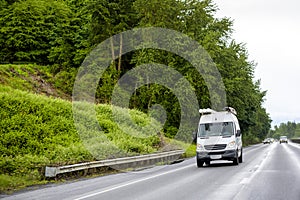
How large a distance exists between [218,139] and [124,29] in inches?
1243

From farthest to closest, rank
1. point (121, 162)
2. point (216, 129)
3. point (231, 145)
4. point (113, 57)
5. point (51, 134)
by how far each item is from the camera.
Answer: point (113, 57), point (51, 134), point (216, 129), point (121, 162), point (231, 145)

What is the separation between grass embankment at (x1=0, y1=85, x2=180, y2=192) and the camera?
61.0 ft

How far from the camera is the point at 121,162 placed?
22500 millimetres

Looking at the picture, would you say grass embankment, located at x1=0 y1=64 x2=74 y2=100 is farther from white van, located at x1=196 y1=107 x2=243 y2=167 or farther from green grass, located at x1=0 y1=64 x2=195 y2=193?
white van, located at x1=196 y1=107 x2=243 y2=167

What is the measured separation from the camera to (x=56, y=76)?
171 ft

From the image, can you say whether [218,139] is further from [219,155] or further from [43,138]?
[43,138]

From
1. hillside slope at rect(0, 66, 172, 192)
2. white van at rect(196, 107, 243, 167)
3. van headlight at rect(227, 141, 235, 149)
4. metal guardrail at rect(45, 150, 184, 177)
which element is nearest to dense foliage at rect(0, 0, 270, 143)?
hillside slope at rect(0, 66, 172, 192)

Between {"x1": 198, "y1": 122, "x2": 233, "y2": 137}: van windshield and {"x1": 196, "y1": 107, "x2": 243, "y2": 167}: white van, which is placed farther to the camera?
{"x1": 198, "y1": 122, "x2": 233, "y2": 137}: van windshield

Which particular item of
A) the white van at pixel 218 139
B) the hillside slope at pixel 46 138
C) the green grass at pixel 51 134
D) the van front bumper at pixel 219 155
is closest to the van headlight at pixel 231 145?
the white van at pixel 218 139

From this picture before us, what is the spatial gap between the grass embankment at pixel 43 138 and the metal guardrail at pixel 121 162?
0.63 m

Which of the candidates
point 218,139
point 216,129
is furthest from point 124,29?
point 218,139

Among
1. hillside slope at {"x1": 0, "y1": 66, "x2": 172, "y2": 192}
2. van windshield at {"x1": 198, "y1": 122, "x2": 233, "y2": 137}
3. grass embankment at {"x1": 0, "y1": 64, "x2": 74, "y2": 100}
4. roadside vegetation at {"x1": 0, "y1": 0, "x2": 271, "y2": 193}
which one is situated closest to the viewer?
hillside slope at {"x1": 0, "y1": 66, "x2": 172, "y2": 192}

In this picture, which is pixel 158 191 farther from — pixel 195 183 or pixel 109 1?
pixel 109 1

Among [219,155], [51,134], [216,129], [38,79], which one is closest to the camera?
[219,155]
